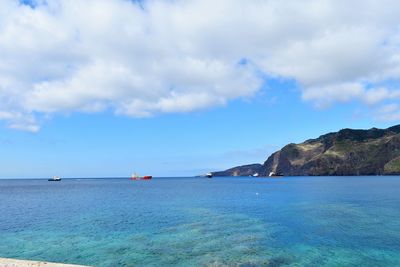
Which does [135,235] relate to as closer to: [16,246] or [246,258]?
[16,246]

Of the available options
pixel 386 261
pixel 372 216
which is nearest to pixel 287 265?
pixel 386 261

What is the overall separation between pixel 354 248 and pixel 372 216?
1171 inches

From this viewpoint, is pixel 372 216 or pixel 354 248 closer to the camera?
pixel 354 248

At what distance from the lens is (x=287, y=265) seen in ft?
107

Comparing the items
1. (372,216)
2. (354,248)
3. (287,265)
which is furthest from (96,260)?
(372,216)

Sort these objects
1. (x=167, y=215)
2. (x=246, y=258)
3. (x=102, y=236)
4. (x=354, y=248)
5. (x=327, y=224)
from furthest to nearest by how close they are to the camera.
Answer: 1. (x=167, y=215)
2. (x=327, y=224)
3. (x=102, y=236)
4. (x=354, y=248)
5. (x=246, y=258)

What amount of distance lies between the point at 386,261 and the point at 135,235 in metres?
31.4

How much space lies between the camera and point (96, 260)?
35469 millimetres

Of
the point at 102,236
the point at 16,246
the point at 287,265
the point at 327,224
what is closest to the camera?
the point at 287,265

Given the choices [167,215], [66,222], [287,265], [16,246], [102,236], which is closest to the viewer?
[287,265]

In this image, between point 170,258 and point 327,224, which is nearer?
point 170,258

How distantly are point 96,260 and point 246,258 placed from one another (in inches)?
612

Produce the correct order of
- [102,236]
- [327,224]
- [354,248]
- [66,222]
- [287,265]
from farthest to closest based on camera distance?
[66,222] → [327,224] → [102,236] → [354,248] → [287,265]

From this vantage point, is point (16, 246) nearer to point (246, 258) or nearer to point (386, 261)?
point (246, 258)
